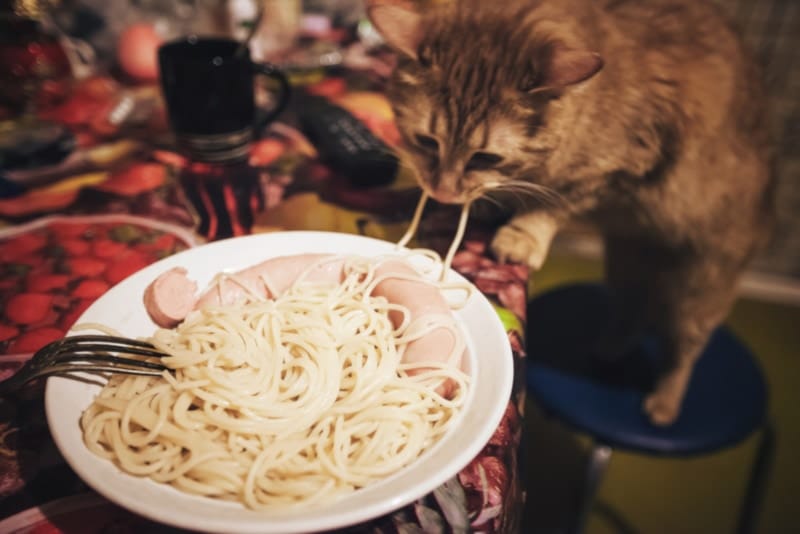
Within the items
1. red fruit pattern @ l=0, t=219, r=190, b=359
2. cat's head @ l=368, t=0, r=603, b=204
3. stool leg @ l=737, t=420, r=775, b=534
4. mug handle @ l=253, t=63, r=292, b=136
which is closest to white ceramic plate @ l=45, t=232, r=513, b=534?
red fruit pattern @ l=0, t=219, r=190, b=359

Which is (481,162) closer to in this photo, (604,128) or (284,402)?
(604,128)

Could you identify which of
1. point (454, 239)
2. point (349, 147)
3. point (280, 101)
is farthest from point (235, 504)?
point (280, 101)

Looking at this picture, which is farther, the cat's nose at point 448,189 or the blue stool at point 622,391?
the blue stool at point 622,391

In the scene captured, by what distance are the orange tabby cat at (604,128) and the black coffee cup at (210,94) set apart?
0.95ft

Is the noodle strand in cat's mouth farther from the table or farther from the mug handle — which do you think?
the mug handle

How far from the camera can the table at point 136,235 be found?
0.52 m

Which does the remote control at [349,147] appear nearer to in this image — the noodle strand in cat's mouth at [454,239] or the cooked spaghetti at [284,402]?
the noodle strand in cat's mouth at [454,239]

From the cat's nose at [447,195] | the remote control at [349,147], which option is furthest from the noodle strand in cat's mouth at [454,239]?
the remote control at [349,147]

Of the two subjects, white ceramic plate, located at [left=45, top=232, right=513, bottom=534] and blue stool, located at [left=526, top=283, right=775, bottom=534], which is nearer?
white ceramic plate, located at [left=45, top=232, right=513, bottom=534]

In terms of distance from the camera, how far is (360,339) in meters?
0.67

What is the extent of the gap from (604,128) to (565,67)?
0.24 meters

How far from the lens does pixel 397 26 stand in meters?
0.86

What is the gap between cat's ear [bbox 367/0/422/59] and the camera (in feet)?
2.77

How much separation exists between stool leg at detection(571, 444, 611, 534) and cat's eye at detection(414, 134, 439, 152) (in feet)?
2.42
